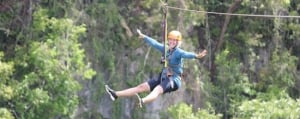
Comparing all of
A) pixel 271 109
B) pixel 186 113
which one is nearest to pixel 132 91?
pixel 186 113

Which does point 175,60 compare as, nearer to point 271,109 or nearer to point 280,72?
point 271,109

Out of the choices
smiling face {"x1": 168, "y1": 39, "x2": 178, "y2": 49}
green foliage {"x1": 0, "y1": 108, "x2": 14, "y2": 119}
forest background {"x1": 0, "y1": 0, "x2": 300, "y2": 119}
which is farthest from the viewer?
forest background {"x1": 0, "y1": 0, "x2": 300, "y2": 119}

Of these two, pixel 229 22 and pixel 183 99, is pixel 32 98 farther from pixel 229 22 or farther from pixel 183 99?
pixel 229 22

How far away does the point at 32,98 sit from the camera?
422 inches

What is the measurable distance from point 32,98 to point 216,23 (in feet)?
15.4

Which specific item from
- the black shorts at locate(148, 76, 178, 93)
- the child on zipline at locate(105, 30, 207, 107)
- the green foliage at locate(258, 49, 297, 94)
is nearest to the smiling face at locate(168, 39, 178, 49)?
the child on zipline at locate(105, 30, 207, 107)

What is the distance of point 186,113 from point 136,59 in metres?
1.64

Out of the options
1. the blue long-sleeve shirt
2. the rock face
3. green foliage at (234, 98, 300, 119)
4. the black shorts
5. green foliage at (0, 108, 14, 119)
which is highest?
the blue long-sleeve shirt

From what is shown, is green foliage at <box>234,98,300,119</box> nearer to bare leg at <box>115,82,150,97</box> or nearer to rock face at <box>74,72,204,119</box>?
rock face at <box>74,72,204,119</box>

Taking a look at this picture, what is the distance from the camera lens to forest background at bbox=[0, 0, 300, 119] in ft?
36.1

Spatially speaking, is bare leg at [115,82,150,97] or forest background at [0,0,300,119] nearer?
bare leg at [115,82,150,97]

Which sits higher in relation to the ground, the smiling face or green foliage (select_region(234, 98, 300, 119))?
the smiling face

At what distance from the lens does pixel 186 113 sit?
11.8 meters

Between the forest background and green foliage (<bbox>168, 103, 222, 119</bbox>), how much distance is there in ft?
0.06
